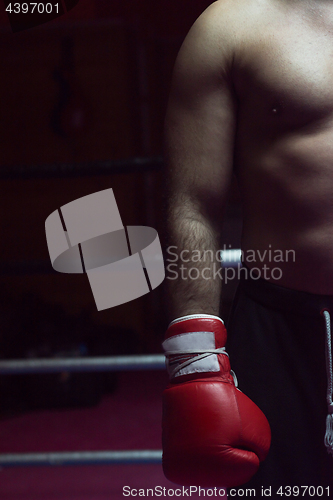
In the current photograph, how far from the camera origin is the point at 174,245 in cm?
82

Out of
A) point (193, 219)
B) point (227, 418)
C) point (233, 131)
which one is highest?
point (233, 131)

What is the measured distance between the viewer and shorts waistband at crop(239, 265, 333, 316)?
2.63 ft

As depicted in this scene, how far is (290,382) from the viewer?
0.82 meters

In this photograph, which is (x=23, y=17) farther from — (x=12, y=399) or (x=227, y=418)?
(x=12, y=399)

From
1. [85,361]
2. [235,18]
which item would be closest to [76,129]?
[85,361]

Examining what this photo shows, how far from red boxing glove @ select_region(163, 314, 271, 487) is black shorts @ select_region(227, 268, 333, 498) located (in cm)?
6

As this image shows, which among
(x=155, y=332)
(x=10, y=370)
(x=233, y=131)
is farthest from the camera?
(x=155, y=332)

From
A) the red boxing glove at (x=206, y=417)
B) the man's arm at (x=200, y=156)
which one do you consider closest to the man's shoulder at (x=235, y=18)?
the man's arm at (x=200, y=156)

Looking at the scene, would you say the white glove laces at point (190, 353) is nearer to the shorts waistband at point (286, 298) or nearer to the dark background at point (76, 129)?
the shorts waistband at point (286, 298)

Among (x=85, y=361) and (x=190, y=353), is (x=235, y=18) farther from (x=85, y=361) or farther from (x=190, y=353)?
(x=85, y=361)

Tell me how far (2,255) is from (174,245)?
3.16 m

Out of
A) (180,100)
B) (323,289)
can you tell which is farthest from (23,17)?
(323,289)

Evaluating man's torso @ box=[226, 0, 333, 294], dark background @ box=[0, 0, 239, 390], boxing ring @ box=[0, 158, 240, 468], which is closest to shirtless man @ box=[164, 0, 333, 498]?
man's torso @ box=[226, 0, 333, 294]

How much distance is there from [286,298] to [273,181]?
20 cm
